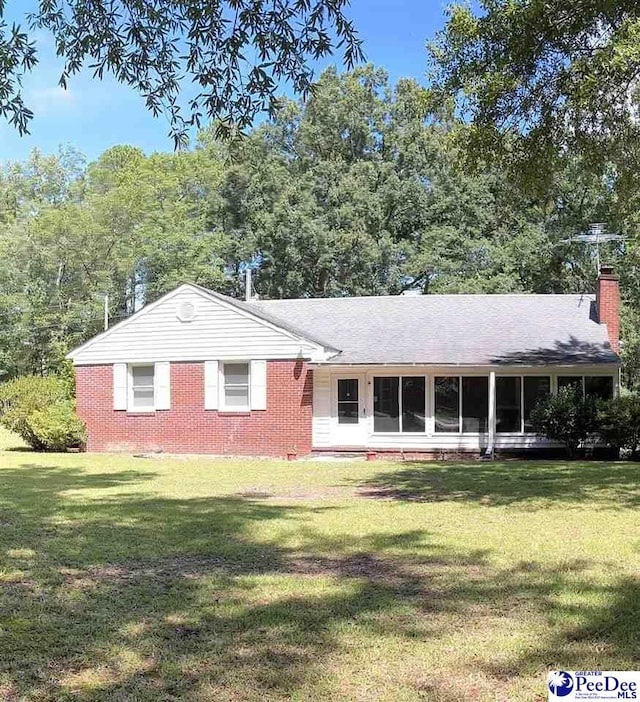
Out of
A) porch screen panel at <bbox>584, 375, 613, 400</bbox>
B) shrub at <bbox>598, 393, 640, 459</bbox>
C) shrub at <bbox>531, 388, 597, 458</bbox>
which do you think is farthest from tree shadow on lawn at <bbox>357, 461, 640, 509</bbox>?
porch screen panel at <bbox>584, 375, 613, 400</bbox>

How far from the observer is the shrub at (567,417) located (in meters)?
17.5

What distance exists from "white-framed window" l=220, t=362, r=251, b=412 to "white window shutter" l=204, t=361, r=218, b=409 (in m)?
0.17

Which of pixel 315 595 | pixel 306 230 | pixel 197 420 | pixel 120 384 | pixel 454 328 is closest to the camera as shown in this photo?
pixel 315 595

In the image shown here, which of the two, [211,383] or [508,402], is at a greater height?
[211,383]

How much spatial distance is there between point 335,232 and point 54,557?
29.7 m

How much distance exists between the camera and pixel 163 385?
2023 cm

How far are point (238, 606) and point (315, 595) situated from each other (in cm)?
61

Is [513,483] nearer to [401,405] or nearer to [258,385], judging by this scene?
[401,405]

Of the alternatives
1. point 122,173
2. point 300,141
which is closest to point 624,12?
point 300,141

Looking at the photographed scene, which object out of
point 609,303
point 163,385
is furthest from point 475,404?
point 163,385

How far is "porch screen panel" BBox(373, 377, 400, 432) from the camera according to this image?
19141mm

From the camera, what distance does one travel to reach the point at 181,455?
64.8 feet

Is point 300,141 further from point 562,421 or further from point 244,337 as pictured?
point 562,421

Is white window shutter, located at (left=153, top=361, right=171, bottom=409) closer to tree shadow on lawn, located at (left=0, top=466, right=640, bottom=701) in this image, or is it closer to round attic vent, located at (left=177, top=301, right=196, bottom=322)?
round attic vent, located at (left=177, top=301, right=196, bottom=322)
